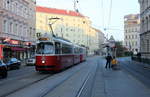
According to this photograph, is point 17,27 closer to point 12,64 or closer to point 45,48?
point 12,64

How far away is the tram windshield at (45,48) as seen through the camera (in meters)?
26.5

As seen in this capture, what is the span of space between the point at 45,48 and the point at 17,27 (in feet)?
92.3

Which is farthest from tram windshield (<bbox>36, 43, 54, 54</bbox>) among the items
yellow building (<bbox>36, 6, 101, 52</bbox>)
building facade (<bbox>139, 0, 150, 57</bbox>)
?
yellow building (<bbox>36, 6, 101, 52</bbox>)

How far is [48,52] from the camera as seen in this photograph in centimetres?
2647

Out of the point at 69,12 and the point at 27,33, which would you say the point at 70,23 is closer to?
the point at 69,12

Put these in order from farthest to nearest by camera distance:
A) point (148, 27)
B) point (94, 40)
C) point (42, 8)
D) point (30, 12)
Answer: point (94, 40), point (42, 8), point (30, 12), point (148, 27)

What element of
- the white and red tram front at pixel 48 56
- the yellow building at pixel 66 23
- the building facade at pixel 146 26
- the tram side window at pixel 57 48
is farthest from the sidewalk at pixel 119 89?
A: the yellow building at pixel 66 23

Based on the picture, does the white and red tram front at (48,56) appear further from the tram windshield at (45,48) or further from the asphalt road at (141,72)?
the asphalt road at (141,72)

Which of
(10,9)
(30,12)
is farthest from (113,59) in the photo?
(30,12)

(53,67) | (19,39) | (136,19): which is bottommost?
(53,67)

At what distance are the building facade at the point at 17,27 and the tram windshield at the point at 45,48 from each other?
19.1 m

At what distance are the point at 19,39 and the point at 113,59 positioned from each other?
23.8m

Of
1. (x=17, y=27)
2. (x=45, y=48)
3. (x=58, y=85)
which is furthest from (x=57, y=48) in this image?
(x=17, y=27)

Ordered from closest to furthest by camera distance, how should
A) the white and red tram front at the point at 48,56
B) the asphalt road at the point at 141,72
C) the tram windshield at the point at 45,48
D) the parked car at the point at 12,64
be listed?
the asphalt road at the point at 141,72 < the white and red tram front at the point at 48,56 < the tram windshield at the point at 45,48 < the parked car at the point at 12,64
